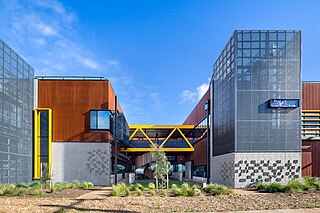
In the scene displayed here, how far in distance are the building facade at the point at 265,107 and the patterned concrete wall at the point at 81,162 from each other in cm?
1150

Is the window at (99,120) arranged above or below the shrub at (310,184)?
above

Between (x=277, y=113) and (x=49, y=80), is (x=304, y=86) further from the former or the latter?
(x=49, y=80)

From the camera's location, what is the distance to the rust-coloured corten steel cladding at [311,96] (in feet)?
100

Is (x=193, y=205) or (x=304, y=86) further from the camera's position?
(x=304, y=86)

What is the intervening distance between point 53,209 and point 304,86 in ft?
85.1

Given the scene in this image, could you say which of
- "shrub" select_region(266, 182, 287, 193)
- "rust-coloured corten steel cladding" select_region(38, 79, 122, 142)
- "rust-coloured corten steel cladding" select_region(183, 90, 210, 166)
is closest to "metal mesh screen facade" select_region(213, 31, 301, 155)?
"shrub" select_region(266, 182, 287, 193)

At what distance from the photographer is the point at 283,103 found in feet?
86.6

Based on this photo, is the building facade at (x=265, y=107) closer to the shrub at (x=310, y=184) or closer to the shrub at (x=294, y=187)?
the shrub at (x=310, y=184)

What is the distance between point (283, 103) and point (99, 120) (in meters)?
16.4

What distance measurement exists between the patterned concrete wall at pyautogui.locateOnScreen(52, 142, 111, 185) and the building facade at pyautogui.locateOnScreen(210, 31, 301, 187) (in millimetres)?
11498

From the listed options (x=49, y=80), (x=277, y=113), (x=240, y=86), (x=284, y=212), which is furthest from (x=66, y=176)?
(x=284, y=212)

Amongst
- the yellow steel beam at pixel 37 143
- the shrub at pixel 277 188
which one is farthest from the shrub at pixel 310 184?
the yellow steel beam at pixel 37 143

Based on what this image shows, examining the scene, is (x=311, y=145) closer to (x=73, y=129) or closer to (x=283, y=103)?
(x=283, y=103)

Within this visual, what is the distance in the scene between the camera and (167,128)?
156ft
